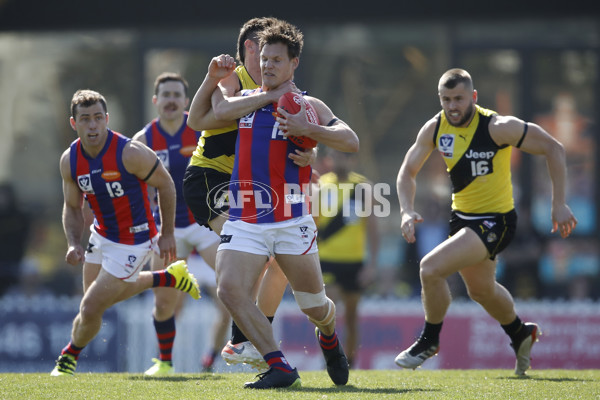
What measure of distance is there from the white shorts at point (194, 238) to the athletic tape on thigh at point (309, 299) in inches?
92.9

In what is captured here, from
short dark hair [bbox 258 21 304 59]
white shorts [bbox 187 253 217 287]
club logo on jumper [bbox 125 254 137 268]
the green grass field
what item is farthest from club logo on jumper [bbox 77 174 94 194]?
white shorts [bbox 187 253 217 287]

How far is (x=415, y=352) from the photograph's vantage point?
7.09 meters

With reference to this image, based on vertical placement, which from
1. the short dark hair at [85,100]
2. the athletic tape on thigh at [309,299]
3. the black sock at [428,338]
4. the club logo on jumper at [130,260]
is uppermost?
the short dark hair at [85,100]

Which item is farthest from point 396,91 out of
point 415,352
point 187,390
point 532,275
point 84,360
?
point 187,390

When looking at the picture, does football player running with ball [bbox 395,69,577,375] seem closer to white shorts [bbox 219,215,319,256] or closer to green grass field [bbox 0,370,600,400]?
green grass field [bbox 0,370,600,400]

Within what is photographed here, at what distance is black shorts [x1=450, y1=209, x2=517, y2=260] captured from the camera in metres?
6.98

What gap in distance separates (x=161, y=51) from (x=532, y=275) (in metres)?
6.37

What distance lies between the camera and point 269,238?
587 centimetres

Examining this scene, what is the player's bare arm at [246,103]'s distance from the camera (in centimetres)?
598

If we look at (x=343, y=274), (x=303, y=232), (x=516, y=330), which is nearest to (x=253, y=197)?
(x=303, y=232)

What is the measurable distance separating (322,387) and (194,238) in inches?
99.2

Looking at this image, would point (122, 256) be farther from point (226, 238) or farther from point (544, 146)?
point (544, 146)

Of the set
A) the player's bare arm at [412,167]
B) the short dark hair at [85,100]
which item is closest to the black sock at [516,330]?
the player's bare arm at [412,167]

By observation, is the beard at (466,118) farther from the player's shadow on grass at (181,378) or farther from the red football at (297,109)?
the player's shadow on grass at (181,378)
